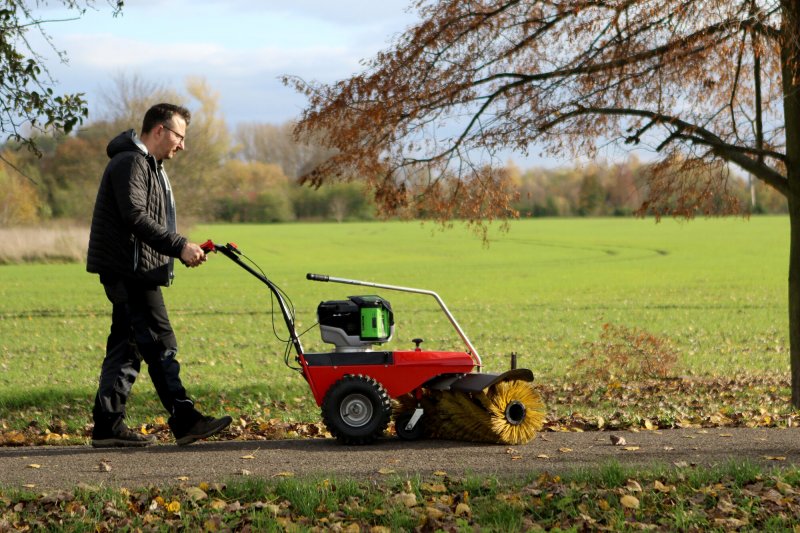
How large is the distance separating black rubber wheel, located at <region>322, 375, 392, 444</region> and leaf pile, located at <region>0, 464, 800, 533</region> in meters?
1.14

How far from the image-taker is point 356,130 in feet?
37.3

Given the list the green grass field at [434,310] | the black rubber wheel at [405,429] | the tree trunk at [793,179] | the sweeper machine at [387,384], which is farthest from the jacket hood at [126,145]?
the tree trunk at [793,179]

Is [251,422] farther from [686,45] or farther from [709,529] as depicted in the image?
[686,45]

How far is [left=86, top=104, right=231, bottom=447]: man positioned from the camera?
285 inches

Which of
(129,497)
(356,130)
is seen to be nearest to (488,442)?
(129,497)

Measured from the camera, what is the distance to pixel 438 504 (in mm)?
5871

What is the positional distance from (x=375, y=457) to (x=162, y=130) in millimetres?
2798

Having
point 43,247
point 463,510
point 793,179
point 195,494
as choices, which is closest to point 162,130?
point 195,494

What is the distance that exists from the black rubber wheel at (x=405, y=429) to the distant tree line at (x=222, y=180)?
4878mm

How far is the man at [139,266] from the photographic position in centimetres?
725

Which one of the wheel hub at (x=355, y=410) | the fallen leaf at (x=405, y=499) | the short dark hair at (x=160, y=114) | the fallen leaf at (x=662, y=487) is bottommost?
the fallen leaf at (x=662, y=487)

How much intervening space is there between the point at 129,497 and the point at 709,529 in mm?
3273

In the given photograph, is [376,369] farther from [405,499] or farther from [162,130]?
[162,130]

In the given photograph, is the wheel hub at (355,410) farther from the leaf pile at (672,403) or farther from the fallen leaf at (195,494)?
the leaf pile at (672,403)
